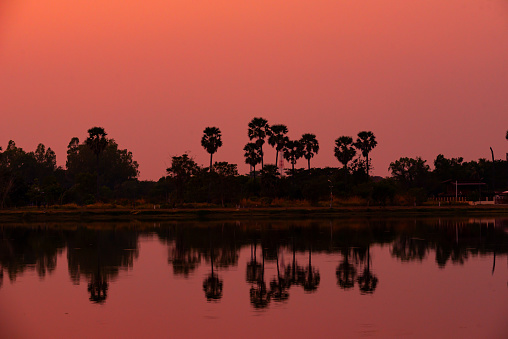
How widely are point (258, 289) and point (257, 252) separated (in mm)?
15472

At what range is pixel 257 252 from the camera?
44969 millimetres

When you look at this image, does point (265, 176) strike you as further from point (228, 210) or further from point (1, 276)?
point (1, 276)

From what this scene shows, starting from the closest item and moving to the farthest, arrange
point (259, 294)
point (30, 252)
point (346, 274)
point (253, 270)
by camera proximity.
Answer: point (259, 294) → point (346, 274) → point (253, 270) → point (30, 252)

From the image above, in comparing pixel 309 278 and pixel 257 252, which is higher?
pixel 257 252

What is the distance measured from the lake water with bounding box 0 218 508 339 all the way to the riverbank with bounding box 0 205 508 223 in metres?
41.3

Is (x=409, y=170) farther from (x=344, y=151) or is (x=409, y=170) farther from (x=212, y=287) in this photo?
(x=212, y=287)

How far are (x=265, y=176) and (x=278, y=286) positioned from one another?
92.0 meters

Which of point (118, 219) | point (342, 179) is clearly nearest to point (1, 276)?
point (118, 219)

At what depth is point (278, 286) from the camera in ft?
98.8

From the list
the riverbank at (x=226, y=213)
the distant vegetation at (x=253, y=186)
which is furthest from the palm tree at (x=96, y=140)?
the riverbank at (x=226, y=213)

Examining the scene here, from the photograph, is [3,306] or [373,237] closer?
[3,306]

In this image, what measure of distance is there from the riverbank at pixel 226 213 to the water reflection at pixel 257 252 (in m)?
25.2

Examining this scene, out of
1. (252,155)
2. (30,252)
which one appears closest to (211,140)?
(252,155)

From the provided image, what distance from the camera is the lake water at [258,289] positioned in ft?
72.5
